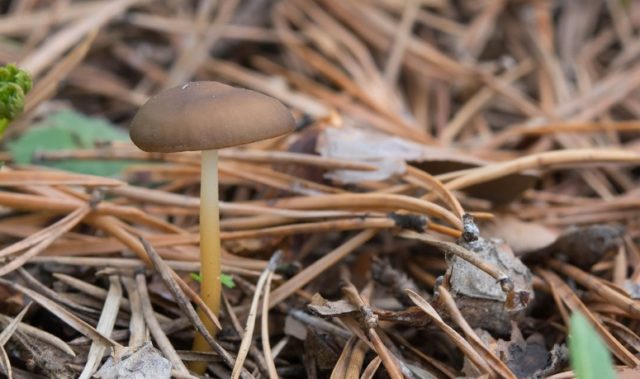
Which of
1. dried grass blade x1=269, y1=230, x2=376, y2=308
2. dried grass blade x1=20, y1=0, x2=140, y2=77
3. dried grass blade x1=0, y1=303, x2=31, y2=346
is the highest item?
dried grass blade x1=20, y1=0, x2=140, y2=77

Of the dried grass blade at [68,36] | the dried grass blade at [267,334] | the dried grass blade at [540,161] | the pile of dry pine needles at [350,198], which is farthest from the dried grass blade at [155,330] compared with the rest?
the dried grass blade at [68,36]

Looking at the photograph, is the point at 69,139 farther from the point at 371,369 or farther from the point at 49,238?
the point at 371,369

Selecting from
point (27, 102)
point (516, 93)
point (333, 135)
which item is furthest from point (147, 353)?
point (516, 93)

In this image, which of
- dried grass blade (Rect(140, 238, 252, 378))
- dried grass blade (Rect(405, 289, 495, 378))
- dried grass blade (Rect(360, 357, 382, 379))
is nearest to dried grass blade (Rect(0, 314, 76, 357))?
dried grass blade (Rect(140, 238, 252, 378))

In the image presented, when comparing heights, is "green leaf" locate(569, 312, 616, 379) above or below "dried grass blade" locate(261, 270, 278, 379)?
below

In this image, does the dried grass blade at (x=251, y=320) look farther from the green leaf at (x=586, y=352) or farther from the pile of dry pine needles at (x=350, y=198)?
the green leaf at (x=586, y=352)

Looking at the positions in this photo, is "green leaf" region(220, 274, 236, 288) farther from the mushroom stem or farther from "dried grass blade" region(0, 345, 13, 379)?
"dried grass blade" region(0, 345, 13, 379)
